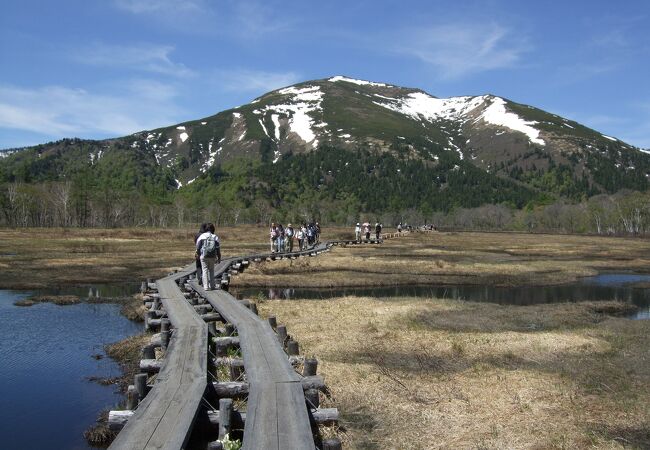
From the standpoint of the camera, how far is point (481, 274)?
136ft

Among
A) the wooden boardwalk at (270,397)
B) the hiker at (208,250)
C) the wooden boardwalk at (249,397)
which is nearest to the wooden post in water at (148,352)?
the wooden boardwalk at (249,397)

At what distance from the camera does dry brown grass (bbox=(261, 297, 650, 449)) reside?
10.1 m

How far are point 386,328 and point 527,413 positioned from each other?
8318 mm

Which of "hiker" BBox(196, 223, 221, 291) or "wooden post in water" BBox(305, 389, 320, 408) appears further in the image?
"hiker" BBox(196, 223, 221, 291)

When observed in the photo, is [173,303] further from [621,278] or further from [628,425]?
[621,278]

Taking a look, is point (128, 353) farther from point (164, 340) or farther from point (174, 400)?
point (174, 400)

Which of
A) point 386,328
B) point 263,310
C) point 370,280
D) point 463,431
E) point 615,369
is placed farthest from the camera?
point 370,280

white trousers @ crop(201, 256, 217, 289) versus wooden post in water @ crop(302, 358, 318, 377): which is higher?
white trousers @ crop(201, 256, 217, 289)

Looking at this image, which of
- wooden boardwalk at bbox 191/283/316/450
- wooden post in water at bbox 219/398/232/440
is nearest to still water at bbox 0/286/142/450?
wooden boardwalk at bbox 191/283/316/450

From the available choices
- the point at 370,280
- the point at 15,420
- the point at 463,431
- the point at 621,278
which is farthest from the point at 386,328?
the point at 621,278

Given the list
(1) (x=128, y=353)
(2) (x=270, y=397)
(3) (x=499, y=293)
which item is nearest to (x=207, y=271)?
(1) (x=128, y=353)

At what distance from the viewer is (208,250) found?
22094 millimetres

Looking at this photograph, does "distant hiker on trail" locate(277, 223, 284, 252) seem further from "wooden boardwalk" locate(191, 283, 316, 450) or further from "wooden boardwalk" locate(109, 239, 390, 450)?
"wooden boardwalk" locate(191, 283, 316, 450)

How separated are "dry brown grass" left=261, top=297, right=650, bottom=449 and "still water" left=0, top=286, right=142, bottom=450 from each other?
18.4 feet
